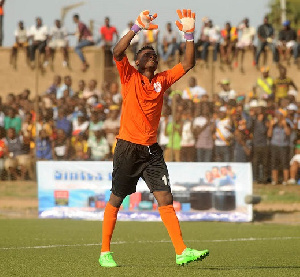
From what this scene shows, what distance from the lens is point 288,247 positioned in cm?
1256

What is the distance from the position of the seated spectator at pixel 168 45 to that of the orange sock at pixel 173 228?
49.7 ft

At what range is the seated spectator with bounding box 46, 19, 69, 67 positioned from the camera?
2628 cm

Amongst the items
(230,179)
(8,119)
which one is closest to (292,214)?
(230,179)

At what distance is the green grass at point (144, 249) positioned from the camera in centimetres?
914

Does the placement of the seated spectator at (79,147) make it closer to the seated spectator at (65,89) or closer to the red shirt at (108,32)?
the seated spectator at (65,89)

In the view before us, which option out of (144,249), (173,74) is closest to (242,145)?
(144,249)

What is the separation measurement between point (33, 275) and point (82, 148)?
11.9 m

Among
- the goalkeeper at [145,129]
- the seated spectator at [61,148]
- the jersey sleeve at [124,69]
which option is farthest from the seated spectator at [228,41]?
the jersey sleeve at [124,69]

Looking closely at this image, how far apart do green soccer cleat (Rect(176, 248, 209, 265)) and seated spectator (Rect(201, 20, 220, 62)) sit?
1640cm

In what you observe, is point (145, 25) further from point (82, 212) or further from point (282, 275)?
point (82, 212)

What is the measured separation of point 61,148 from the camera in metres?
20.7

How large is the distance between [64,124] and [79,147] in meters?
0.99

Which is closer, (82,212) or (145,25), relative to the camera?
(145,25)

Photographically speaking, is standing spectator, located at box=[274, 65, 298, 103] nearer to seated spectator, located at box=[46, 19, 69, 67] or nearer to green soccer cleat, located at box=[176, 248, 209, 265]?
seated spectator, located at box=[46, 19, 69, 67]
